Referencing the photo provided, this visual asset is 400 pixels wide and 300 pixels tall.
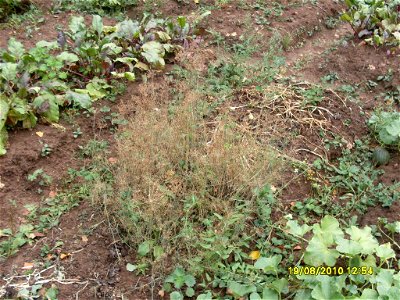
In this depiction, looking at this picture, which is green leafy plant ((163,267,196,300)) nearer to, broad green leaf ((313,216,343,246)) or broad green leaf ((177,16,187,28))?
broad green leaf ((313,216,343,246))

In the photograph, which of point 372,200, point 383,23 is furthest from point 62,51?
point 383,23

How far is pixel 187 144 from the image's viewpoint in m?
3.63

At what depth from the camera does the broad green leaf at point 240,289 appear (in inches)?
113

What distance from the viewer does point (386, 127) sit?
13.3 feet

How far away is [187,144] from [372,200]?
162 centimetres

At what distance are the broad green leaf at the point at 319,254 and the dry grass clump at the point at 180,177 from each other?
1.96ft

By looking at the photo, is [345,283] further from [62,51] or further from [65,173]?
[62,51]

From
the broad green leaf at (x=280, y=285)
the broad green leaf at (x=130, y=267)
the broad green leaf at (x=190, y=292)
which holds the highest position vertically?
the broad green leaf at (x=280, y=285)

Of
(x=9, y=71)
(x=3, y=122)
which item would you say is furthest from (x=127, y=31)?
(x=3, y=122)

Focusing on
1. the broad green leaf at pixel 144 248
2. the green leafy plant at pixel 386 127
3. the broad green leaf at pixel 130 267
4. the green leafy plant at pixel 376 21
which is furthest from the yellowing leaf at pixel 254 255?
the green leafy plant at pixel 376 21

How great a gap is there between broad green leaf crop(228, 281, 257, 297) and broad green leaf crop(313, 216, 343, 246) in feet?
1.87

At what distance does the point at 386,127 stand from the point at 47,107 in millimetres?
3215

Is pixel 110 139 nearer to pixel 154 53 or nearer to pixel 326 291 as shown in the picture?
pixel 154 53
